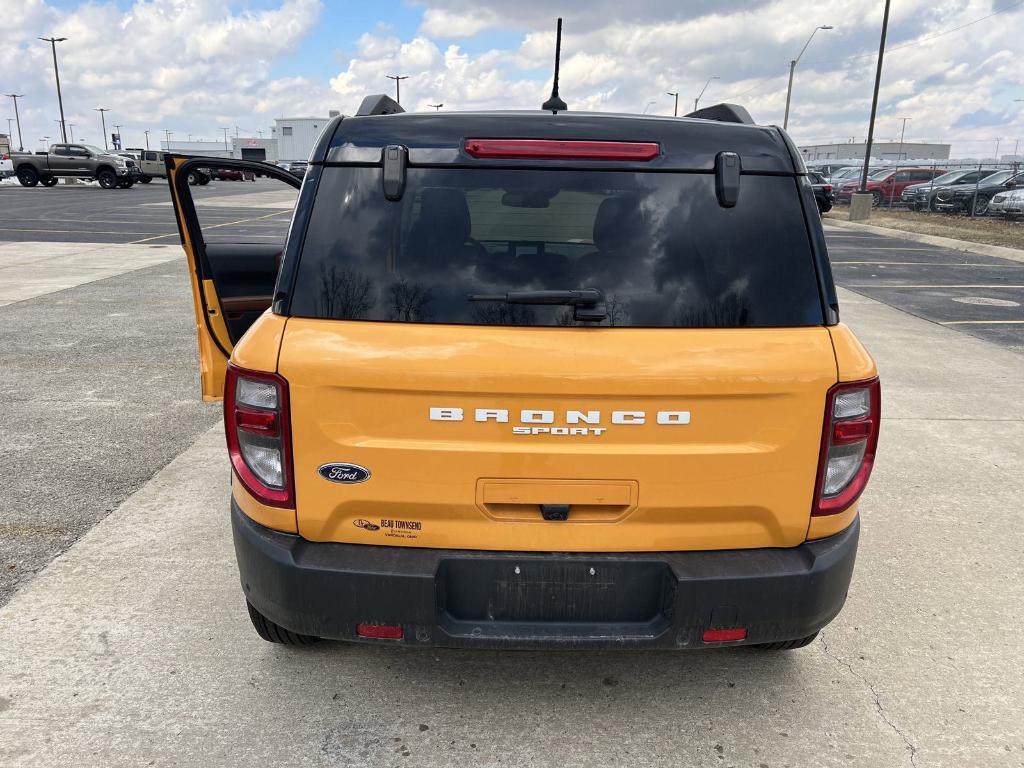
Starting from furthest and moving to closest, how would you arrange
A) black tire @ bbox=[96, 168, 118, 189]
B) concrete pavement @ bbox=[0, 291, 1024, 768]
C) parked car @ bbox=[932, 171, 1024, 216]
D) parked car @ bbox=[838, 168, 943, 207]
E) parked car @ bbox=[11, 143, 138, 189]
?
1. black tire @ bbox=[96, 168, 118, 189]
2. parked car @ bbox=[11, 143, 138, 189]
3. parked car @ bbox=[838, 168, 943, 207]
4. parked car @ bbox=[932, 171, 1024, 216]
5. concrete pavement @ bbox=[0, 291, 1024, 768]

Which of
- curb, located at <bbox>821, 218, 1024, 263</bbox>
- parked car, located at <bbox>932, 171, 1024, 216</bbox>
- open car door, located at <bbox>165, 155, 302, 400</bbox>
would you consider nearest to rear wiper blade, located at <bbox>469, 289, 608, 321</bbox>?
open car door, located at <bbox>165, 155, 302, 400</bbox>

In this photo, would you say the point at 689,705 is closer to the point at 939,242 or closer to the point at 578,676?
the point at 578,676

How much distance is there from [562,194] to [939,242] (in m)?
20.7

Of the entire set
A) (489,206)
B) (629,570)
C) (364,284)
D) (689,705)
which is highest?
(489,206)

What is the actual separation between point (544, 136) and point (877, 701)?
221 cm

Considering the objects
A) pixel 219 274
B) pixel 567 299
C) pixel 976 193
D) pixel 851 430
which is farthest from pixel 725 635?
pixel 976 193

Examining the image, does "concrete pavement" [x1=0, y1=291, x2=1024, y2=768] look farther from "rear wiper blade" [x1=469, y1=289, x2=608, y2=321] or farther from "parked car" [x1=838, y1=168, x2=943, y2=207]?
"parked car" [x1=838, y1=168, x2=943, y2=207]

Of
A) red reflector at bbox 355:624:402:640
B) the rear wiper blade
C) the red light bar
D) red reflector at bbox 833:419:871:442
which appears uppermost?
the red light bar

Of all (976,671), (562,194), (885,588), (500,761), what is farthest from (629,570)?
(885,588)

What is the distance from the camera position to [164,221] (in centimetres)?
2188

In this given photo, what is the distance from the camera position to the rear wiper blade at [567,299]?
220cm

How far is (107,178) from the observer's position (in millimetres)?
38812

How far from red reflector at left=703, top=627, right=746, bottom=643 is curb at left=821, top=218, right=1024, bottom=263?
1745 cm

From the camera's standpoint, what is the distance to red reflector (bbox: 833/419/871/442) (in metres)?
2.27
